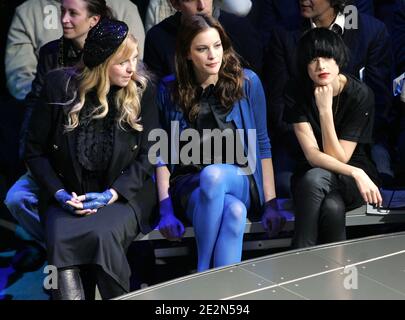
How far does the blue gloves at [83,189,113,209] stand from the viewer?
279cm

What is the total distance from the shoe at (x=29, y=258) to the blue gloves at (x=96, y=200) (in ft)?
2.28

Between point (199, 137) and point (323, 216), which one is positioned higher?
point (199, 137)

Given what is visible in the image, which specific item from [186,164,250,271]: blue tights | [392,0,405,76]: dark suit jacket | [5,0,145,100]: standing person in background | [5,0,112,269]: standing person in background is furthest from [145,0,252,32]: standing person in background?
[186,164,250,271]: blue tights

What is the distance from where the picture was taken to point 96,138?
2875 millimetres

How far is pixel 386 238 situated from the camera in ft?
7.99

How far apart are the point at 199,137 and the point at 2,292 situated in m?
0.94

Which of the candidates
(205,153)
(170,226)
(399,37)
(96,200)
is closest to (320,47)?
(205,153)

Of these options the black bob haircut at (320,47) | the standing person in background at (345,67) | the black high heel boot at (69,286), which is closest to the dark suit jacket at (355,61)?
the standing person in background at (345,67)

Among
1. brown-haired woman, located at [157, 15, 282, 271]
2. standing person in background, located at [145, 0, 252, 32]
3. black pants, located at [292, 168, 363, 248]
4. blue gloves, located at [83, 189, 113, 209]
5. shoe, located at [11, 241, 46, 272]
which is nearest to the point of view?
blue gloves, located at [83, 189, 113, 209]

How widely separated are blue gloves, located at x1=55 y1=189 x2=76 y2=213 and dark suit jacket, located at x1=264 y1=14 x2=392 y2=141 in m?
0.92

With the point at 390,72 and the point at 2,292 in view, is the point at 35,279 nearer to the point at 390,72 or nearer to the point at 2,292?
the point at 2,292

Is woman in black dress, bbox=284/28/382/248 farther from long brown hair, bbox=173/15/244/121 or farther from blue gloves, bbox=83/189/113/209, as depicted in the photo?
blue gloves, bbox=83/189/113/209

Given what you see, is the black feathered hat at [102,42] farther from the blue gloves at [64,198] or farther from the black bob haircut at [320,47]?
the black bob haircut at [320,47]
